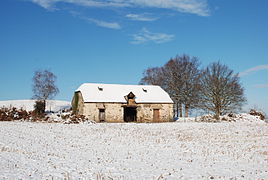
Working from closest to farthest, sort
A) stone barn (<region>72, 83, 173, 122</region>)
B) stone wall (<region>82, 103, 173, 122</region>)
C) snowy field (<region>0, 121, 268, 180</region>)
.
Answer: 1. snowy field (<region>0, 121, 268, 180</region>)
2. stone wall (<region>82, 103, 173, 122</region>)
3. stone barn (<region>72, 83, 173, 122</region>)

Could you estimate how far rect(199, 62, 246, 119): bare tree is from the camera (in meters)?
46.0

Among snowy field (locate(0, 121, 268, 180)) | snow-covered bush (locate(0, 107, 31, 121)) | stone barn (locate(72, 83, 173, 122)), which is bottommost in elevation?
snowy field (locate(0, 121, 268, 180))

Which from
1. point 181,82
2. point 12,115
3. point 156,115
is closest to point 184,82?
point 181,82

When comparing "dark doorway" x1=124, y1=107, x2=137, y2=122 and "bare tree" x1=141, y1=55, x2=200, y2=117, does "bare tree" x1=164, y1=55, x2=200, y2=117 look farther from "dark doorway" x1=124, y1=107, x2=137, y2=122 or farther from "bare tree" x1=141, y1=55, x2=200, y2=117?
"dark doorway" x1=124, y1=107, x2=137, y2=122

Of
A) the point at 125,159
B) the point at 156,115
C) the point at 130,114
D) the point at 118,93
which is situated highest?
the point at 118,93

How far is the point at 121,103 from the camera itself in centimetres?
4231

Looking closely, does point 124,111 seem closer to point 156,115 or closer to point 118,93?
point 118,93

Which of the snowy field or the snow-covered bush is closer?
the snowy field

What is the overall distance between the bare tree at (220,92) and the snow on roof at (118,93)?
7.61m

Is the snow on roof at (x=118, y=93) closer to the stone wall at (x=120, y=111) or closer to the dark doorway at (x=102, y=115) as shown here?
the stone wall at (x=120, y=111)

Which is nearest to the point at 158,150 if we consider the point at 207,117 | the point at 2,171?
the point at 2,171

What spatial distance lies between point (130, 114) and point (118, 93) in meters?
3.99

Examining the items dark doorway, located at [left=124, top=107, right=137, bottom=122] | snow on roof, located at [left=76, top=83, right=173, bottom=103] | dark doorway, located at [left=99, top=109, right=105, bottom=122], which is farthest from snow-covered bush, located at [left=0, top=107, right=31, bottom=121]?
dark doorway, located at [left=124, top=107, right=137, bottom=122]

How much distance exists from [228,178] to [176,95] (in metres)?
41.9
